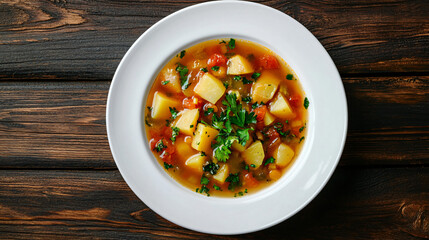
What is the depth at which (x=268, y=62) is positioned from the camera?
2865 mm

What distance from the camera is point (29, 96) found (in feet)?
10.4

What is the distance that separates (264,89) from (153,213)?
1.51 m

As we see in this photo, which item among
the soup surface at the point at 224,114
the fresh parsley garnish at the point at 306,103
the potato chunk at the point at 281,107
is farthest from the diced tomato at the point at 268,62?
the fresh parsley garnish at the point at 306,103

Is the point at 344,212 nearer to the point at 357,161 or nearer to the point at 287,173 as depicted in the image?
the point at 357,161

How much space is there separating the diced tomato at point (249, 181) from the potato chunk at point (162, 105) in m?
0.85

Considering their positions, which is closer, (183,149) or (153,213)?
(183,149)

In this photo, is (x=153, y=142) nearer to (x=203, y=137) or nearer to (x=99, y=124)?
(x=203, y=137)

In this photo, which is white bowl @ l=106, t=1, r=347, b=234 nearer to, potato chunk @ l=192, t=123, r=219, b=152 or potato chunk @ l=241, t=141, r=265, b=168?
potato chunk @ l=241, t=141, r=265, b=168

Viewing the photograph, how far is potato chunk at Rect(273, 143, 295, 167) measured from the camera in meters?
2.88

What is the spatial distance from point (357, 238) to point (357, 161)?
2.32 ft

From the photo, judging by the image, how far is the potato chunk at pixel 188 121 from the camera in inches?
111

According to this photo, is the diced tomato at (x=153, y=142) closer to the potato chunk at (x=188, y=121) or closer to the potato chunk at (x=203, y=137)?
the potato chunk at (x=188, y=121)

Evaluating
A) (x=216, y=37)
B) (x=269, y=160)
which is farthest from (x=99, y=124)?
(x=269, y=160)

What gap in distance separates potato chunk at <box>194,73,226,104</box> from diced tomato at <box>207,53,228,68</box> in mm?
104
